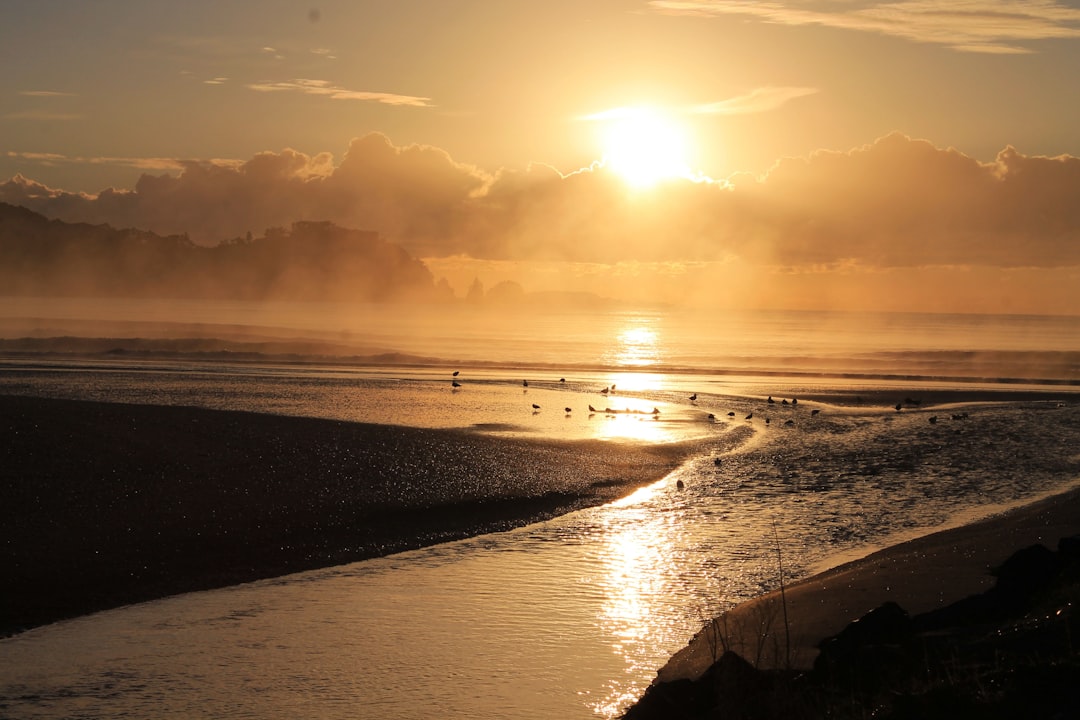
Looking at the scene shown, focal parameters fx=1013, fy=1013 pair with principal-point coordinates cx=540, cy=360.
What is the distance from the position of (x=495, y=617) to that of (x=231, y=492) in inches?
307

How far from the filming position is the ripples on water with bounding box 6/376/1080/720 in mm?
9414

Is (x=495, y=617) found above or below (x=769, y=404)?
below

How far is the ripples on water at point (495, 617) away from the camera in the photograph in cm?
941

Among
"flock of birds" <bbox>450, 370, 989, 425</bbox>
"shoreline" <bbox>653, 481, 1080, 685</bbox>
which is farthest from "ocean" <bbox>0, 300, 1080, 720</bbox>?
"shoreline" <bbox>653, 481, 1080, 685</bbox>

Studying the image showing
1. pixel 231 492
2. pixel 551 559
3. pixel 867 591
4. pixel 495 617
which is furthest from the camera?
pixel 231 492

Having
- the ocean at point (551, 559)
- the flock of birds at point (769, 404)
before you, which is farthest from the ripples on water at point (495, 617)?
the flock of birds at point (769, 404)

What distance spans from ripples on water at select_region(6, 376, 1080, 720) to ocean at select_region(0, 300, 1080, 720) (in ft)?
0.12

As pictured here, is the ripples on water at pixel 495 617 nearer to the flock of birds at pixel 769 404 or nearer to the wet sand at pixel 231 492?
the wet sand at pixel 231 492

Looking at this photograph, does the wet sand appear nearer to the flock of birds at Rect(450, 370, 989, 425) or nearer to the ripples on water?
the ripples on water

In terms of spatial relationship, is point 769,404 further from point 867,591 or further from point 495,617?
point 495,617

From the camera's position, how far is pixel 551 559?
48.5 ft

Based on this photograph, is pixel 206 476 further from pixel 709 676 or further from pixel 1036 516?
pixel 1036 516

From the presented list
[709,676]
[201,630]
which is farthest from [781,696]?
[201,630]

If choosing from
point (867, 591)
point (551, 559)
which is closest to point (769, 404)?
point (551, 559)
